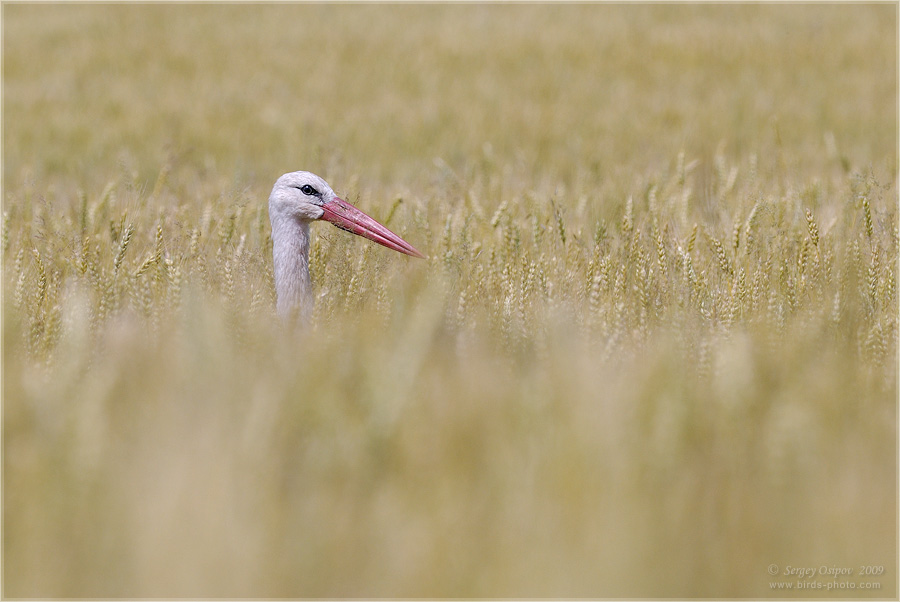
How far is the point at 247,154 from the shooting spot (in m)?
6.72

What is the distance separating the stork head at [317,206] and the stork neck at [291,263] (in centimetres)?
4

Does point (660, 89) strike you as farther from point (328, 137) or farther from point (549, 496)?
point (549, 496)

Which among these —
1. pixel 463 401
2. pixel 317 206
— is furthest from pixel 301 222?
pixel 463 401

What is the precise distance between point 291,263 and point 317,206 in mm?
226

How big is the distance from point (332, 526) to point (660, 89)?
7620 mm

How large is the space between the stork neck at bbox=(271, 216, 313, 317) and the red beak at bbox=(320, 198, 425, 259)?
118 mm

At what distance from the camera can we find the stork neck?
9.64ft

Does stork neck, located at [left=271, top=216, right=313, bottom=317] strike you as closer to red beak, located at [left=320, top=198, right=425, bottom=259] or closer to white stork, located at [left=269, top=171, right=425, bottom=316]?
white stork, located at [left=269, top=171, right=425, bottom=316]

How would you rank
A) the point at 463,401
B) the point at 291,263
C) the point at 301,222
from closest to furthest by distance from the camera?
the point at 463,401 < the point at 291,263 < the point at 301,222

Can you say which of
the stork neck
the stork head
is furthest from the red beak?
the stork neck

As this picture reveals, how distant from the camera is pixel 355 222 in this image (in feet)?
10.0

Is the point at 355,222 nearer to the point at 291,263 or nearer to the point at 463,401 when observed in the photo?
the point at 291,263

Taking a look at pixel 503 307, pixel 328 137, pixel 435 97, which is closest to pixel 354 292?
pixel 503 307

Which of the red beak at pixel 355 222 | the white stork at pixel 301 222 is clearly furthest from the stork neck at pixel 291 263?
the red beak at pixel 355 222
